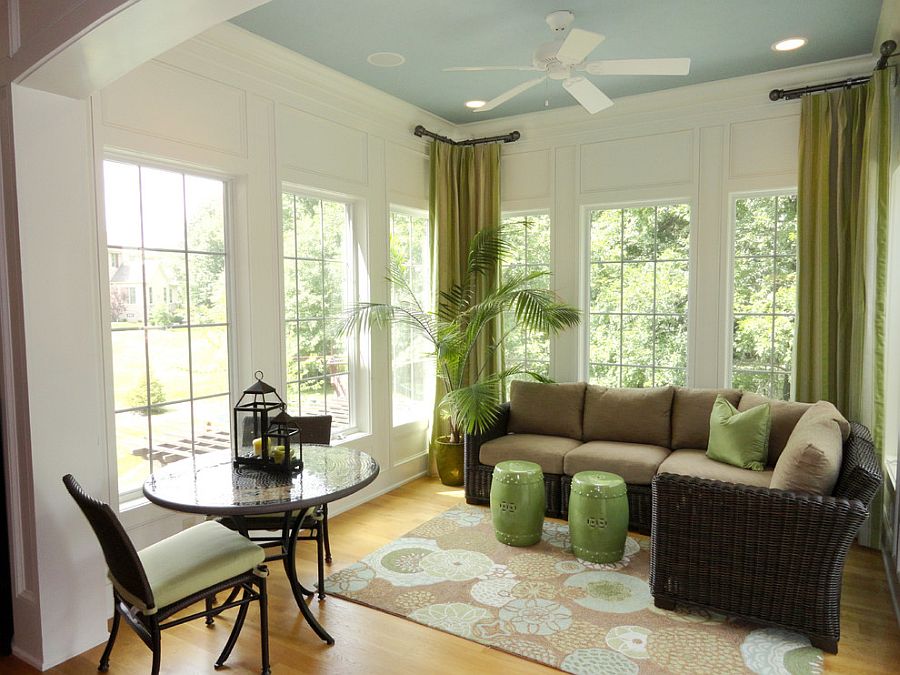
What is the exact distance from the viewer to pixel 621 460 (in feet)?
12.7

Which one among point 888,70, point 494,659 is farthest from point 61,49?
point 888,70

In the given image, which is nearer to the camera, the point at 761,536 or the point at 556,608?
the point at 761,536

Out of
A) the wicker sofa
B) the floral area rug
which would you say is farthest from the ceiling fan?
the floral area rug

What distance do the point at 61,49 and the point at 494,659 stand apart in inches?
110

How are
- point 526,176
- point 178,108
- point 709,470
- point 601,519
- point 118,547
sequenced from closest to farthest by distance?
point 118,547
point 178,108
point 601,519
point 709,470
point 526,176

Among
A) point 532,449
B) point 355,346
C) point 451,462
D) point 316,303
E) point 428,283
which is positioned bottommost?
point 451,462

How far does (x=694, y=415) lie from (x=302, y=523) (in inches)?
105

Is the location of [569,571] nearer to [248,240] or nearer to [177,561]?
[177,561]

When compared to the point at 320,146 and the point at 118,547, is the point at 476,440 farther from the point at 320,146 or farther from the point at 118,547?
the point at 118,547

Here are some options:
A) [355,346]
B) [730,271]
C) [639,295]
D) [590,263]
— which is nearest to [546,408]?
[639,295]

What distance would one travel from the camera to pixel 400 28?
338cm

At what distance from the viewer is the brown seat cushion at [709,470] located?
342cm

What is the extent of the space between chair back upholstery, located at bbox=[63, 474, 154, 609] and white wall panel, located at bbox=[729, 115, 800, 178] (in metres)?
4.25

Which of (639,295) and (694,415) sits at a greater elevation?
(639,295)
